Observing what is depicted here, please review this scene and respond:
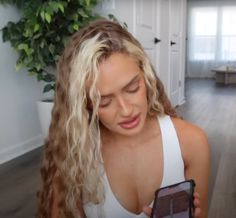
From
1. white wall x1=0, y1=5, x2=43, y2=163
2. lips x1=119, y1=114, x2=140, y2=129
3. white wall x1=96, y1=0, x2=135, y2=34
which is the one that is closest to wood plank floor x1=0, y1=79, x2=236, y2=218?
white wall x1=0, y1=5, x2=43, y2=163

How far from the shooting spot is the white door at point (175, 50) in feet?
12.9

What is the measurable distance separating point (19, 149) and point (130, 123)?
1.93m

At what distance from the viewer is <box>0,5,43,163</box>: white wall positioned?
2277 millimetres

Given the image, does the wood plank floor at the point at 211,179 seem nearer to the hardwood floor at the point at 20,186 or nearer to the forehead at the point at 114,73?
the hardwood floor at the point at 20,186

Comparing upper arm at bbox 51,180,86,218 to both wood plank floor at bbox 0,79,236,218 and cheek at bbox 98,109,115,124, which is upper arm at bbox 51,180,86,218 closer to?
cheek at bbox 98,109,115,124

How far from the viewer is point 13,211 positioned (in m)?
1.59

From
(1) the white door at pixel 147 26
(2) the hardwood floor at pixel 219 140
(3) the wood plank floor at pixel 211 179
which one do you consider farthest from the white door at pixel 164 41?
(3) the wood plank floor at pixel 211 179

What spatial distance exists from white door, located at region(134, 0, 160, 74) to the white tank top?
188 cm

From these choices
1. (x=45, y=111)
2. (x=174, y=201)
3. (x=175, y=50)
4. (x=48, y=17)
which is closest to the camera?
(x=174, y=201)

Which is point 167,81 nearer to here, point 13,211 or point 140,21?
point 140,21

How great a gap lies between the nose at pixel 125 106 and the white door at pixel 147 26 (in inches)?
79.1

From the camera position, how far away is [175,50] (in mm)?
4133

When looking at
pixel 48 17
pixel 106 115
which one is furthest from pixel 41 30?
pixel 106 115

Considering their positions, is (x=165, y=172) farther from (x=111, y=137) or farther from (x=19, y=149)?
(x=19, y=149)
